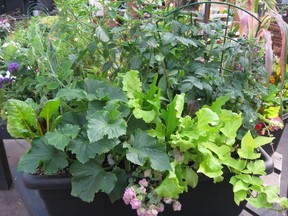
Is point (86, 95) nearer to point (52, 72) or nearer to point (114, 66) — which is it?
point (52, 72)

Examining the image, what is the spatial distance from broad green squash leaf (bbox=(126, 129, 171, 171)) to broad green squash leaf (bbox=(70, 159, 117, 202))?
7 cm

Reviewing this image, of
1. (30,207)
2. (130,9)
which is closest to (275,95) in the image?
(130,9)

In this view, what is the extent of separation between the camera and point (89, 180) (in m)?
0.74

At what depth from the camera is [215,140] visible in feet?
2.74

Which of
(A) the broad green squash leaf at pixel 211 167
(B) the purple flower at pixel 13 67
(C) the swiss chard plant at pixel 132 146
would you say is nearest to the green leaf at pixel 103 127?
(C) the swiss chard plant at pixel 132 146

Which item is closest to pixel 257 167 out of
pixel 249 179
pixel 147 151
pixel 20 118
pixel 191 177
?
pixel 249 179

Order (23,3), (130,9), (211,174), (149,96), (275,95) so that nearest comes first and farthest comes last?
(211,174) → (149,96) → (130,9) → (275,95) → (23,3)

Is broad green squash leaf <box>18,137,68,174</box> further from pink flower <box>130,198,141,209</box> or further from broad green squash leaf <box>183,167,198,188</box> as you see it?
broad green squash leaf <box>183,167,198,188</box>

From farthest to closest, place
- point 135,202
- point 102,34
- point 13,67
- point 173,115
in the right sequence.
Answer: point 13,67 < point 102,34 < point 173,115 < point 135,202

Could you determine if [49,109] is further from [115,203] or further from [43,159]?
[115,203]

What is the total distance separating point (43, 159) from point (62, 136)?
0.25 feet

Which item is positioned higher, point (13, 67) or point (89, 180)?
point (13, 67)

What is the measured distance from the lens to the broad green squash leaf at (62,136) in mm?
701

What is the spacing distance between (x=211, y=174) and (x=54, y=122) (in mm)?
406
